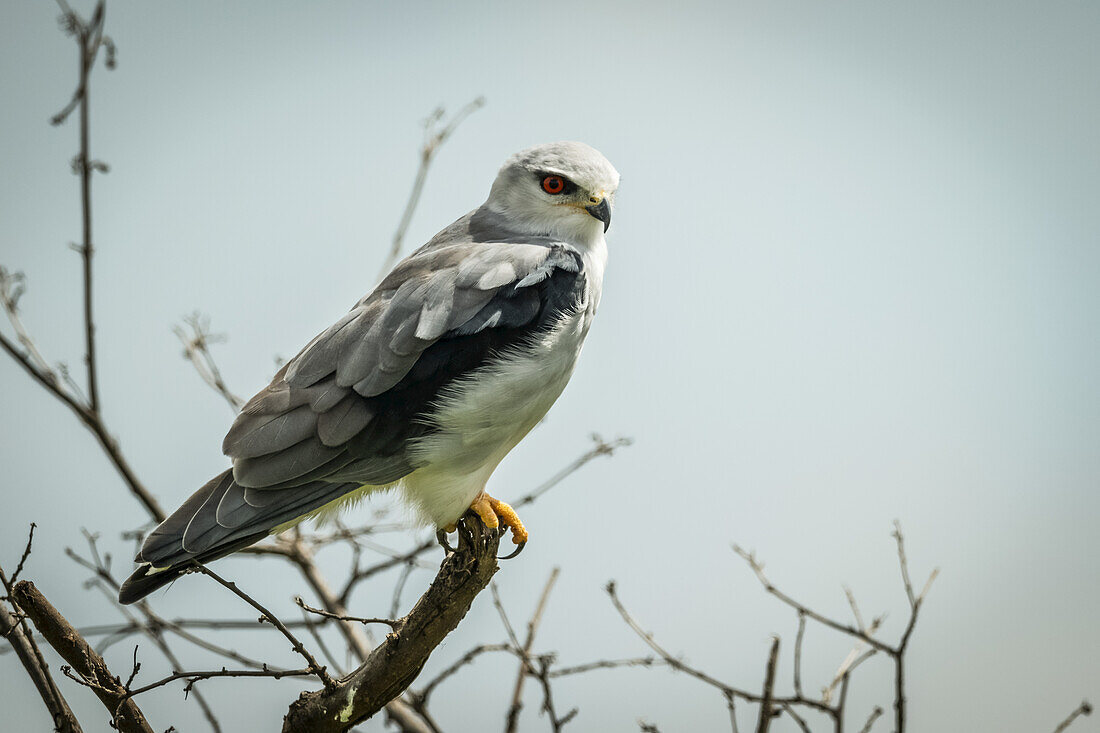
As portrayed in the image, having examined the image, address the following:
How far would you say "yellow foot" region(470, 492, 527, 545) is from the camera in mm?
3367

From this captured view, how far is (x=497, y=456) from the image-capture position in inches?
129

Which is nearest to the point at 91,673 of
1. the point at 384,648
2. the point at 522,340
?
the point at 384,648

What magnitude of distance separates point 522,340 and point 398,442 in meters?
0.56

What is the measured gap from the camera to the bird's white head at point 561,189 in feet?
11.6

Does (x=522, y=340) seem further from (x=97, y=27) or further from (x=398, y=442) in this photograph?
(x=97, y=27)

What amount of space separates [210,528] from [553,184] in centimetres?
178

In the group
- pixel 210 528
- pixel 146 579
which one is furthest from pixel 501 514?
pixel 146 579

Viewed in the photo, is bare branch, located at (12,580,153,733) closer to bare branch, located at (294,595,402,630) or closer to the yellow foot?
bare branch, located at (294,595,402,630)

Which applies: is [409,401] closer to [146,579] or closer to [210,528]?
[210,528]

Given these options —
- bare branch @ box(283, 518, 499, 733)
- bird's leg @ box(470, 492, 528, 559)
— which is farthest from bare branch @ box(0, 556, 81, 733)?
bird's leg @ box(470, 492, 528, 559)

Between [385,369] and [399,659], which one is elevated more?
[385,369]

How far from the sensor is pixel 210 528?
2.93 metres

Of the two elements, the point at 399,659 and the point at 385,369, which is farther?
the point at 385,369

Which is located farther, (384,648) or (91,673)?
(384,648)
